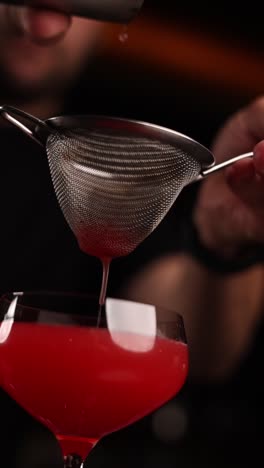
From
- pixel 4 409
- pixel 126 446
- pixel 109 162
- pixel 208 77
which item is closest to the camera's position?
pixel 109 162

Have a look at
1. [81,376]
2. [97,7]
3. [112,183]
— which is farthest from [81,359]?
[97,7]

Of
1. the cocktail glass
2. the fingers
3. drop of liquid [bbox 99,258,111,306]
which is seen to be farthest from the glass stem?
the fingers

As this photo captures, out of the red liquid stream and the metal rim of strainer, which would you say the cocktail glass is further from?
the metal rim of strainer

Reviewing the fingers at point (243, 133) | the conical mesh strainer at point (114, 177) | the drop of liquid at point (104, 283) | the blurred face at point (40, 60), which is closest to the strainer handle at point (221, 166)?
the conical mesh strainer at point (114, 177)

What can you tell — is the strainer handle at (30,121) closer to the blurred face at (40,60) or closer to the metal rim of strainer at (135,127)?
the metal rim of strainer at (135,127)

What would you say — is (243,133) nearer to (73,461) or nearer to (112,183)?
(112,183)

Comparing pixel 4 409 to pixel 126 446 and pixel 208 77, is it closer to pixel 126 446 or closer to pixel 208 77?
pixel 126 446

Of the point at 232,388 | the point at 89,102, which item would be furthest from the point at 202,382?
the point at 89,102
